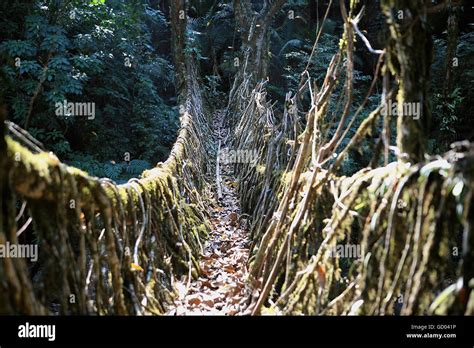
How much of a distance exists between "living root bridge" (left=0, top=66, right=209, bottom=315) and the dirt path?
140 millimetres

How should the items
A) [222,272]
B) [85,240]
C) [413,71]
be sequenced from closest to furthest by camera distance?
[413,71] → [85,240] → [222,272]

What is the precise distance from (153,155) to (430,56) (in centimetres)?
598

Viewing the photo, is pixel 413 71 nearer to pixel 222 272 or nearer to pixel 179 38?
pixel 222 272

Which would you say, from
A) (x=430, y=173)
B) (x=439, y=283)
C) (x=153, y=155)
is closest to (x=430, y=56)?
(x=430, y=173)

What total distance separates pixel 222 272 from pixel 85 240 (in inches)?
63.2

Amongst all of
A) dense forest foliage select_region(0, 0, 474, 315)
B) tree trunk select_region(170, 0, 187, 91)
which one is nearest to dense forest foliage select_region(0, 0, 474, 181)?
dense forest foliage select_region(0, 0, 474, 315)

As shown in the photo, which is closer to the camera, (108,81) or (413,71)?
(413,71)

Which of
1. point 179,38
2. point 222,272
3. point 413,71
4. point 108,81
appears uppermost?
point 179,38

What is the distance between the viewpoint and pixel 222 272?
11.3ft

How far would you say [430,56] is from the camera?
1.76 meters

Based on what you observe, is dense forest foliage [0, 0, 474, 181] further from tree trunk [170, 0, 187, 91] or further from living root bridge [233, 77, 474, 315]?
living root bridge [233, 77, 474, 315]

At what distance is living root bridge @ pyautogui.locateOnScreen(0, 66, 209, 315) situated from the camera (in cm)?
135

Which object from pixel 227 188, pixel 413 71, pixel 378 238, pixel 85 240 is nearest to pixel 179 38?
pixel 227 188

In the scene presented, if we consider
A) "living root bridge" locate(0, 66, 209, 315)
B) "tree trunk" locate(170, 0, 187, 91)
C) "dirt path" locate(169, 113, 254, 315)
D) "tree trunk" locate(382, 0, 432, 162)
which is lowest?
"dirt path" locate(169, 113, 254, 315)
